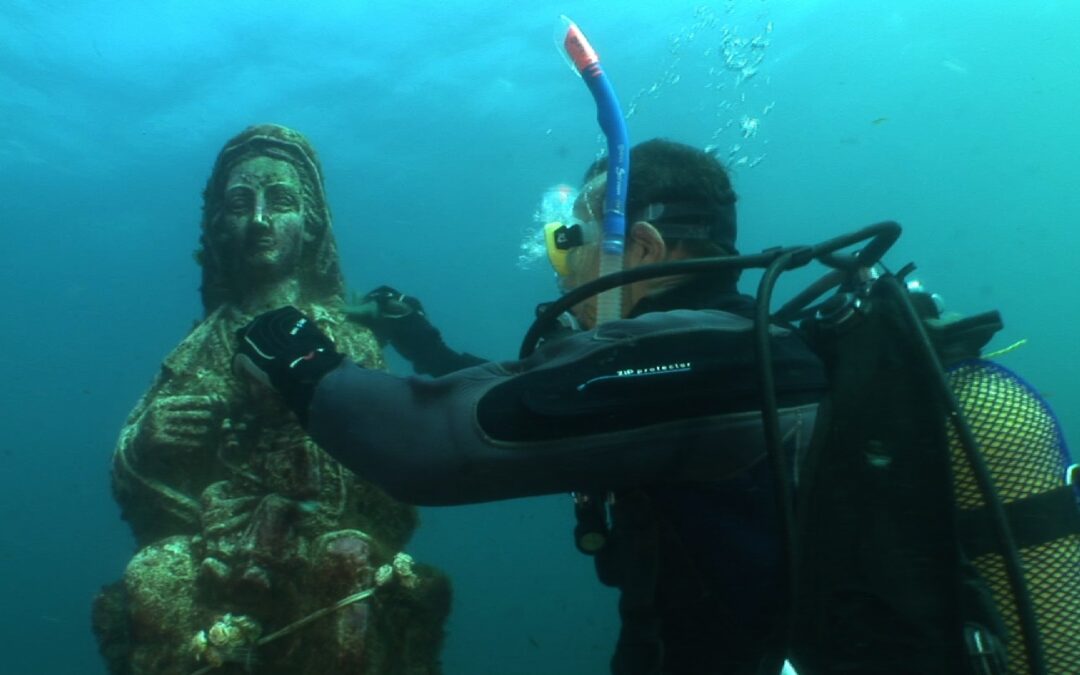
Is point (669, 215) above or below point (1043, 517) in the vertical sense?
above

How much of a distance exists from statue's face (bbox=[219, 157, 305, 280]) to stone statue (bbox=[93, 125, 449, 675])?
10mm

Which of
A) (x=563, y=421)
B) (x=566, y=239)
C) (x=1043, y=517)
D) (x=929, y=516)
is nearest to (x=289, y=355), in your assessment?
(x=563, y=421)

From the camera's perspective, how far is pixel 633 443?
6.29ft

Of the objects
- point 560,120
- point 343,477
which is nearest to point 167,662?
point 343,477

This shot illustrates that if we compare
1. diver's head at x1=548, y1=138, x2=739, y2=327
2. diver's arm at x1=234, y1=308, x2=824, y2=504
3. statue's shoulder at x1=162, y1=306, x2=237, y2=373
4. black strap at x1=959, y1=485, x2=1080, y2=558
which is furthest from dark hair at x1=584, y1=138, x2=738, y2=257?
statue's shoulder at x1=162, y1=306, x2=237, y2=373

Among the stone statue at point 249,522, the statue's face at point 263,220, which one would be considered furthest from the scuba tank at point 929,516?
the statue's face at point 263,220

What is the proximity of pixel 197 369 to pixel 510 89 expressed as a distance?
2213cm

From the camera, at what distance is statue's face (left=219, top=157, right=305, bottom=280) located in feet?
16.8

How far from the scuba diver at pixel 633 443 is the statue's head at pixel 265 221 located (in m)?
3.08

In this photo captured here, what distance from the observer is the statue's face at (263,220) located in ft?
16.8

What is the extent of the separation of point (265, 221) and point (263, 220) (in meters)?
0.02

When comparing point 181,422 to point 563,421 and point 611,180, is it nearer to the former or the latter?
point 611,180

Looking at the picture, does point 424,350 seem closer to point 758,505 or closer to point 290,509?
point 290,509

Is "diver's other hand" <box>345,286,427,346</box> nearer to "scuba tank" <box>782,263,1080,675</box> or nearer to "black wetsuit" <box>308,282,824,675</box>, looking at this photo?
"black wetsuit" <box>308,282,824,675</box>
